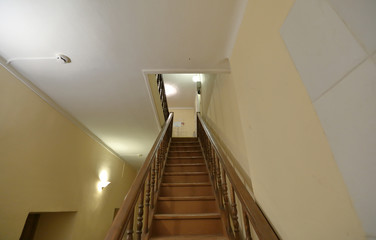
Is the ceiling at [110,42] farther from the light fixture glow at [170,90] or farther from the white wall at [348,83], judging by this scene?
the light fixture glow at [170,90]

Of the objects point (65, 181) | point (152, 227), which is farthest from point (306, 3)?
point (65, 181)

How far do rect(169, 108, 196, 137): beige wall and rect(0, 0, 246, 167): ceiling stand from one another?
4558 mm

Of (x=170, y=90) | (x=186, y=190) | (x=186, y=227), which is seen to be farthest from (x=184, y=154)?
(x=170, y=90)

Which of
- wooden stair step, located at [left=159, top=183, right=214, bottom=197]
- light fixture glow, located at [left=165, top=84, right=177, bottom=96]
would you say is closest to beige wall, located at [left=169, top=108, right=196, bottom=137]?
light fixture glow, located at [left=165, top=84, right=177, bottom=96]

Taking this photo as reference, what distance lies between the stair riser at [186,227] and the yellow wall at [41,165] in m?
1.67

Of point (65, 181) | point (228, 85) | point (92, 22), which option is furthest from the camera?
point (65, 181)

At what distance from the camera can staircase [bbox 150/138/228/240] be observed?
5.50 feet

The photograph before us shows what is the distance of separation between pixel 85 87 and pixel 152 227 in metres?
1.91

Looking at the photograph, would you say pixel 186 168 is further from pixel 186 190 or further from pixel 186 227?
pixel 186 227

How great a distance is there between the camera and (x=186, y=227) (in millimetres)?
1710

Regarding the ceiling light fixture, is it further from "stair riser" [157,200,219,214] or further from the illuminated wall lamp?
the illuminated wall lamp

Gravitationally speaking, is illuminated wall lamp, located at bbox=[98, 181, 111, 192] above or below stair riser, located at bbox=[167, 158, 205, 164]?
below

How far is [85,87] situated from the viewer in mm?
2246

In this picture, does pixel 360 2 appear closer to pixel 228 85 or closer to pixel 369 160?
pixel 369 160
